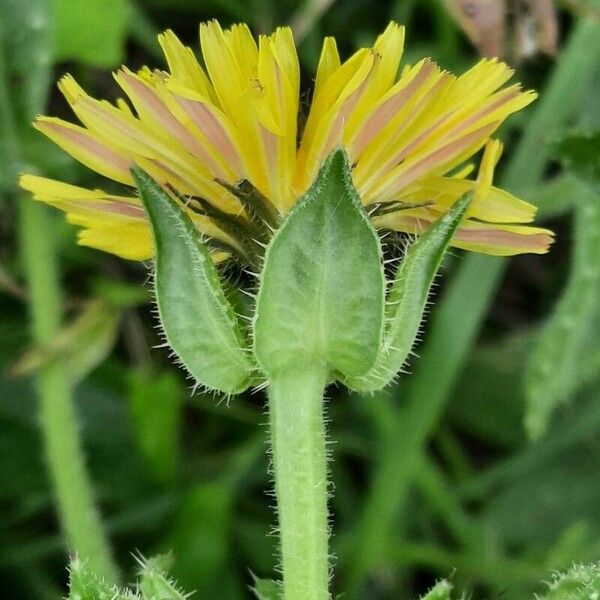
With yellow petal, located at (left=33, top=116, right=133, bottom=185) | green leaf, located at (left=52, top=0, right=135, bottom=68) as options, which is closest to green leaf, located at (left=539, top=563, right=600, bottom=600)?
yellow petal, located at (left=33, top=116, right=133, bottom=185)

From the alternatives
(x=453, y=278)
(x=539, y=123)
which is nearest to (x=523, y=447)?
(x=453, y=278)

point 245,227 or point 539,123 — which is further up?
point 539,123

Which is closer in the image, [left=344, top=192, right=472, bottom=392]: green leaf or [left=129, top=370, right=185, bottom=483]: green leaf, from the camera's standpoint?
[left=344, top=192, right=472, bottom=392]: green leaf

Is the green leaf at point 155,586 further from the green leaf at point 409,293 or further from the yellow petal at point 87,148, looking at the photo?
the yellow petal at point 87,148

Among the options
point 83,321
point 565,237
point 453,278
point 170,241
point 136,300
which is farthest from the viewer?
point 565,237

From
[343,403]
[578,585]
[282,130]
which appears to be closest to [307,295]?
[282,130]

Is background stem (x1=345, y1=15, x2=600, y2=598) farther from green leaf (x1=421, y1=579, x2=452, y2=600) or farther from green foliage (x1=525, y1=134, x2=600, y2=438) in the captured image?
green leaf (x1=421, y1=579, x2=452, y2=600)

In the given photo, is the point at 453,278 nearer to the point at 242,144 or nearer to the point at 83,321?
the point at 83,321
